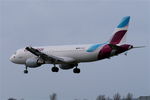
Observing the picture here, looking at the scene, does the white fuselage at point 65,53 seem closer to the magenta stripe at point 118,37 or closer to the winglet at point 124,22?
the magenta stripe at point 118,37

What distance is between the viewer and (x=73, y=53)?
115438mm

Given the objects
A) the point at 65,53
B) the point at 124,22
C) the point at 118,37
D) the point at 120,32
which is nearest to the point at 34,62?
the point at 65,53

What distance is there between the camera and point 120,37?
371 ft

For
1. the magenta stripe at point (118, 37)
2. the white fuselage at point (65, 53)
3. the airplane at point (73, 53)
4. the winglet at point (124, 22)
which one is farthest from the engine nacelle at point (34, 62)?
the winglet at point (124, 22)

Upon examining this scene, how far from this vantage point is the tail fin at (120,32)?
370 ft

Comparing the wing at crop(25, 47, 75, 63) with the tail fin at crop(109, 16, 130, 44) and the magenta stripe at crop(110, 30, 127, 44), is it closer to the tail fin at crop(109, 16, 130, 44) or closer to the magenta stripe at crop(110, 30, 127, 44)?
the magenta stripe at crop(110, 30, 127, 44)

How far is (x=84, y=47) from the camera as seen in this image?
376ft

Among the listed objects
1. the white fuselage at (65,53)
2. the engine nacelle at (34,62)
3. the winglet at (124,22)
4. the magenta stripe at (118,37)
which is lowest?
the engine nacelle at (34,62)

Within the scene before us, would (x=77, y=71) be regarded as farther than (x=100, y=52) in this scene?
Yes

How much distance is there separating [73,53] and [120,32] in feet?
24.1

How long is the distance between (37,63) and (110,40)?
37.0 ft

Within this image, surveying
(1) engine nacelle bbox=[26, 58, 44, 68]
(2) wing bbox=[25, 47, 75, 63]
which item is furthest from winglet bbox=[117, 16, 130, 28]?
(1) engine nacelle bbox=[26, 58, 44, 68]

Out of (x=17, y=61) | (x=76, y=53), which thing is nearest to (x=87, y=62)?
(x=76, y=53)

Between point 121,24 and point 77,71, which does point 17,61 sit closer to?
point 77,71
